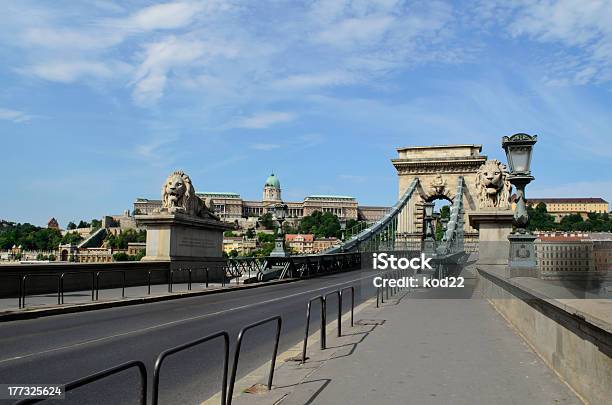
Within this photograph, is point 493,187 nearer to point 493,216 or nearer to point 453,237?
point 493,216

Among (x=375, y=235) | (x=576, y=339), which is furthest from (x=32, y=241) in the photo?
(x=576, y=339)

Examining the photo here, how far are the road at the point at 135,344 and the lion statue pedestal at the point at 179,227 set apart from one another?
629 cm

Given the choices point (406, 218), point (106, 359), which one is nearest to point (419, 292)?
Result: point (106, 359)

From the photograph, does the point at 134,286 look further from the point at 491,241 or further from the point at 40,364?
the point at 40,364

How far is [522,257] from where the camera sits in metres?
10.7

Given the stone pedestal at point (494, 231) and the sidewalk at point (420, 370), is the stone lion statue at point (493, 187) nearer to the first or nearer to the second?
the stone pedestal at point (494, 231)

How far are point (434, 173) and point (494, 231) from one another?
4623cm

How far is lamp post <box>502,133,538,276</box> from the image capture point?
10675 mm

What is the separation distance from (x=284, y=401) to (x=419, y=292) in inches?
620

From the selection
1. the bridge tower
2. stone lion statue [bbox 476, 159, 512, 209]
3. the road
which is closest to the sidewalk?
the road

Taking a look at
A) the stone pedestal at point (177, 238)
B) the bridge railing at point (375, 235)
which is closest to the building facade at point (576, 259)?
the stone pedestal at point (177, 238)

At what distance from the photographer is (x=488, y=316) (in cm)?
1333

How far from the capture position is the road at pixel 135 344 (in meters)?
7.04

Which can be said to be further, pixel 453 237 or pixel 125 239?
pixel 125 239
